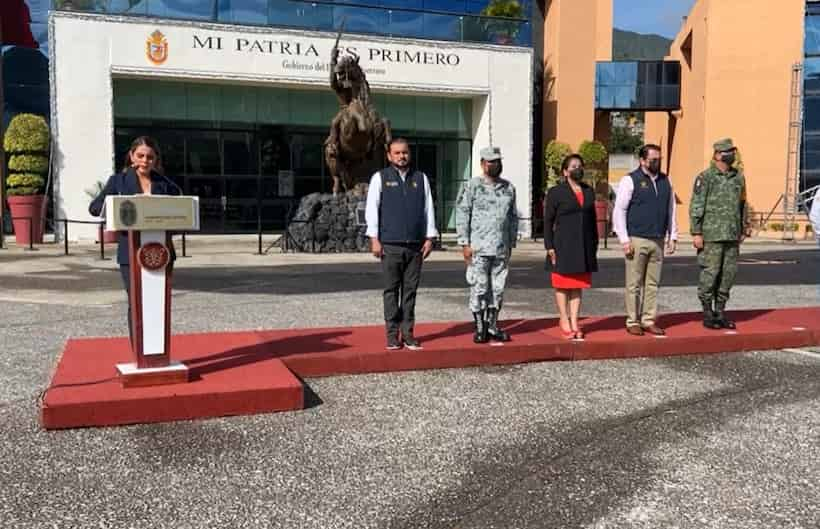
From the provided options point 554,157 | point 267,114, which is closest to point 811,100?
point 554,157

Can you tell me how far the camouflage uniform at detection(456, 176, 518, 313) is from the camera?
22.5 feet

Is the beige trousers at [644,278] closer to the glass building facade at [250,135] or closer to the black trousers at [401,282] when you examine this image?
the black trousers at [401,282]

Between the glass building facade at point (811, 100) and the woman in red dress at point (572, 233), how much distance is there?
85.3 ft

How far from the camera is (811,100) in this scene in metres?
29.9

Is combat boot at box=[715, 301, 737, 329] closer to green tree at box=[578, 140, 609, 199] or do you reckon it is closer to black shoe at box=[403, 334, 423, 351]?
black shoe at box=[403, 334, 423, 351]

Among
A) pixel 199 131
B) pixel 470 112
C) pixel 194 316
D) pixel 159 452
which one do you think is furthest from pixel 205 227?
→ pixel 159 452

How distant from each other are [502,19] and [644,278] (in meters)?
21.1

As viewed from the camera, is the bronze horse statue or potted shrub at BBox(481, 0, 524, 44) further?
potted shrub at BBox(481, 0, 524, 44)

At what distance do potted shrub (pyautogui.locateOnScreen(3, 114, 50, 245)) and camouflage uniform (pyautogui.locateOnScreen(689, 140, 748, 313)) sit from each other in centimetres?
1805

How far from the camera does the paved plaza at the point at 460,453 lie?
3.79 m

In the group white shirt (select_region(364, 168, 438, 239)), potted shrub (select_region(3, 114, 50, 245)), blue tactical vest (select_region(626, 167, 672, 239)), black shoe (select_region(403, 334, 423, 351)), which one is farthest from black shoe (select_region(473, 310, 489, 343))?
potted shrub (select_region(3, 114, 50, 245))

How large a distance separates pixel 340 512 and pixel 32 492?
58.8 inches

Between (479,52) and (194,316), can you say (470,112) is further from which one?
(194,316)

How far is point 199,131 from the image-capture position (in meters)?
25.2
